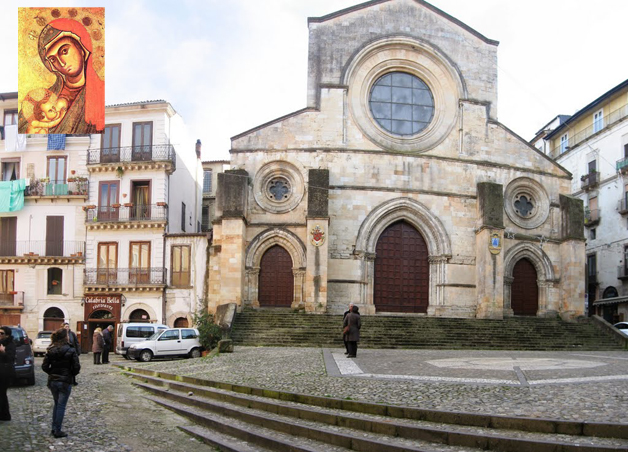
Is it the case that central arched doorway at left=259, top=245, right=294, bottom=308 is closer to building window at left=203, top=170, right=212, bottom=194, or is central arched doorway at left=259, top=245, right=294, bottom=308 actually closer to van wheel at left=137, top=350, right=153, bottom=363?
van wheel at left=137, top=350, right=153, bottom=363

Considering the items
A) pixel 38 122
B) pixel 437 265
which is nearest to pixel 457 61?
pixel 437 265

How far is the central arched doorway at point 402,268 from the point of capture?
3200 centimetres

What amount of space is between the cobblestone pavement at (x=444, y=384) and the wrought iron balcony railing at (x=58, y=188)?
61.7ft

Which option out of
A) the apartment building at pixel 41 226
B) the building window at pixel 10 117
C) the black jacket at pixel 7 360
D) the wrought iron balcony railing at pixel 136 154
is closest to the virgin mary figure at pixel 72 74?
the black jacket at pixel 7 360

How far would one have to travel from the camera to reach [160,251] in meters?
34.6

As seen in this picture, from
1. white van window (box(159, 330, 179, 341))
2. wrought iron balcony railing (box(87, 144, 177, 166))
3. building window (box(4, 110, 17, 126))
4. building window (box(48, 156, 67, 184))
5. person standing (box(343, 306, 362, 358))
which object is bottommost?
white van window (box(159, 330, 179, 341))

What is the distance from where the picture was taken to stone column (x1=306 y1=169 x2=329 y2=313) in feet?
96.4

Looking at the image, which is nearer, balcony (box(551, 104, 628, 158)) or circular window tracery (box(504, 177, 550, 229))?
circular window tracery (box(504, 177, 550, 229))

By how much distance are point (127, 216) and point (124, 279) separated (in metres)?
3.17

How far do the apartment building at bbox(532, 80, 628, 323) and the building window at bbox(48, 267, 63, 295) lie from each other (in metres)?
28.7

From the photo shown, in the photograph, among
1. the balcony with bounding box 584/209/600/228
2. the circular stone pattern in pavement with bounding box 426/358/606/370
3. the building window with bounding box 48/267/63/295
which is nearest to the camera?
the circular stone pattern in pavement with bounding box 426/358/606/370

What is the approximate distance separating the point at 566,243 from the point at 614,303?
8120mm

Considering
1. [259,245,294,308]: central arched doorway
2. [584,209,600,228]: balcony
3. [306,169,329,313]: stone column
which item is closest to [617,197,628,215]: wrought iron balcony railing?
[584,209,600,228]: balcony

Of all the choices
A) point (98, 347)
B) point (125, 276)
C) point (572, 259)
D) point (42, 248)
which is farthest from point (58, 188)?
point (572, 259)
